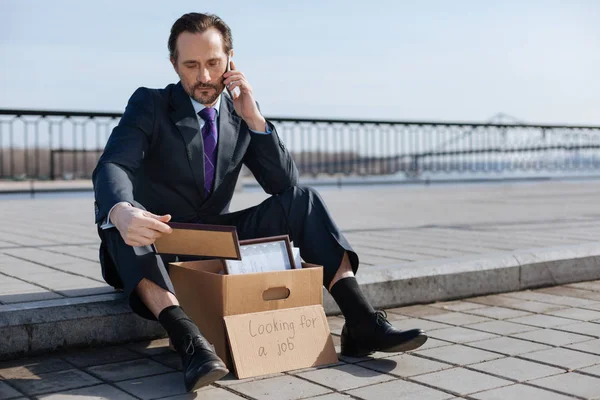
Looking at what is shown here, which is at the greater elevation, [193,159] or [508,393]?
[193,159]

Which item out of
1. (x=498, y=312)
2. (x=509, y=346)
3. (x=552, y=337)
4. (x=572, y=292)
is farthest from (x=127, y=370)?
(x=572, y=292)

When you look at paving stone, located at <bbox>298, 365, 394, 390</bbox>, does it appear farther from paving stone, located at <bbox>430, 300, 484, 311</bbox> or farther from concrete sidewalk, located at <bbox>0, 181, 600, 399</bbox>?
paving stone, located at <bbox>430, 300, 484, 311</bbox>

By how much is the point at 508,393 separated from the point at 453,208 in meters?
7.49

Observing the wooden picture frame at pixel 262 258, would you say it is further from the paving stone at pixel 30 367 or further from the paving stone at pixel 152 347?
the paving stone at pixel 30 367

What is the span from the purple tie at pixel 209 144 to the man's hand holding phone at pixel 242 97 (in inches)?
4.8

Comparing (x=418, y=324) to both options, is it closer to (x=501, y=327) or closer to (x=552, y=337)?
(x=501, y=327)

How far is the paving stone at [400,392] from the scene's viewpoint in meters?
2.73

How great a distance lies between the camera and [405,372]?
306 cm

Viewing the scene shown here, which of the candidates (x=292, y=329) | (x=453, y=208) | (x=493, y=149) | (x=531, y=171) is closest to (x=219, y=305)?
(x=292, y=329)

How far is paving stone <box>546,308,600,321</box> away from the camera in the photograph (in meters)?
4.07

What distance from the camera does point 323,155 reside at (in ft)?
50.6

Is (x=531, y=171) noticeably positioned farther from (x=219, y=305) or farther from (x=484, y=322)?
(x=219, y=305)

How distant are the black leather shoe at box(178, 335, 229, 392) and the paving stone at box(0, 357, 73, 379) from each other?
0.61m

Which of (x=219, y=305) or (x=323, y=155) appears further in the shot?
(x=323, y=155)
